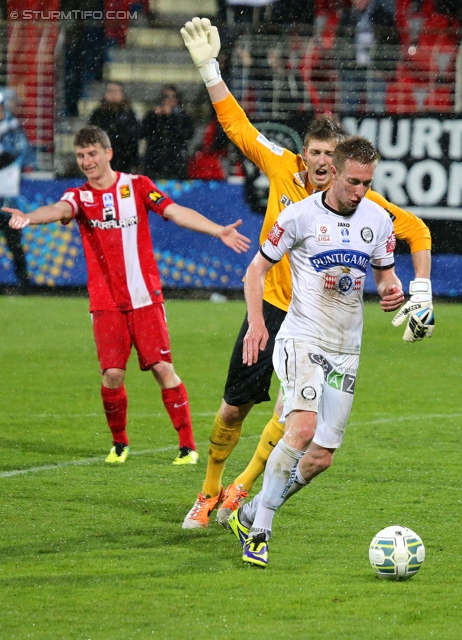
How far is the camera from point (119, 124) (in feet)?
56.0

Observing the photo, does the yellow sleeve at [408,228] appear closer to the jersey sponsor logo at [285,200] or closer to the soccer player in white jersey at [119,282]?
the jersey sponsor logo at [285,200]

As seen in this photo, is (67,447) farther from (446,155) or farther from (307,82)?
(307,82)

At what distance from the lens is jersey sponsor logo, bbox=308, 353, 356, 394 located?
5.27 metres

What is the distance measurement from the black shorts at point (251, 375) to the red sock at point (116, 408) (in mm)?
1622

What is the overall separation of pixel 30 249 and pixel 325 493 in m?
11.1

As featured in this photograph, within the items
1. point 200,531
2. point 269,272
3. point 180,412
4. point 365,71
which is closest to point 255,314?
point 269,272

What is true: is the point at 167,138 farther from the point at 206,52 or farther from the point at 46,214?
the point at 206,52

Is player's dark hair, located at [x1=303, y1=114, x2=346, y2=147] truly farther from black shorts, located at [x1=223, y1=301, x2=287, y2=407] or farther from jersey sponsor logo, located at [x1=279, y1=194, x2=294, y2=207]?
black shorts, located at [x1=223, y1=301, x2=287, y2=407]

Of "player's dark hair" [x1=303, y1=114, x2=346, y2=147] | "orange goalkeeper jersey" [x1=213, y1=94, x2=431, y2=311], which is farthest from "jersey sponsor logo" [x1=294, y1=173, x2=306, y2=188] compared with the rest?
"player's dark hair" [x1=303, y1=114, x2=346, y2=147]

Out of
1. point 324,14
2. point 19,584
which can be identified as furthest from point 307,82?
point 19,584

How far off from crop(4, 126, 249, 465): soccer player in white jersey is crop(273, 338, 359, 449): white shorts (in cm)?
229

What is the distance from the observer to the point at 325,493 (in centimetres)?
666

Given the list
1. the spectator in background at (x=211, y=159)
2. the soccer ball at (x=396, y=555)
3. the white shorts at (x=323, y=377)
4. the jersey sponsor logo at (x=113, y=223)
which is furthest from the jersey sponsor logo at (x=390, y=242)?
the spectator in background at (x=211, y=159)

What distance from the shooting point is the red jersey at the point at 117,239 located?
24.7 feet
